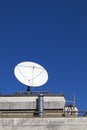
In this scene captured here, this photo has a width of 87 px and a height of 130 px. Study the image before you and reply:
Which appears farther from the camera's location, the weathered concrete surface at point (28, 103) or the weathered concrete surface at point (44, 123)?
the weathered concrete surface at point (28, 103)

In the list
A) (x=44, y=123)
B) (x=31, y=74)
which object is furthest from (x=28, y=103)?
(x=44, y=123)

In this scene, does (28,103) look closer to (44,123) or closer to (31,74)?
(31,74)

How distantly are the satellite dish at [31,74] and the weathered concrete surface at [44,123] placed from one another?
6.37 m

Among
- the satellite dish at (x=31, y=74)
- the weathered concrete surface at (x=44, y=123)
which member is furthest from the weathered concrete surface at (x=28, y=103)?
the weathered concrete surface at (x=44, y=123)

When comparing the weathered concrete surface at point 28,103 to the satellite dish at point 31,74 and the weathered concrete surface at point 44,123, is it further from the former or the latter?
the weathered concrete surface at point 44,123

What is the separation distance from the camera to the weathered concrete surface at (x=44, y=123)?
127 ft

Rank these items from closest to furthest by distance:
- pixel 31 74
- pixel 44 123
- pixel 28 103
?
pixel 44 123 < pixel 28 103 < pixel 31 74

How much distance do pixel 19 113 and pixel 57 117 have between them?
473 centimetres

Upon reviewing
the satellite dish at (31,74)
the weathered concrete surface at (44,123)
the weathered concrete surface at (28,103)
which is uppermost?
the satellite dish at (31,74)

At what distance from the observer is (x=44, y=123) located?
3884 cm

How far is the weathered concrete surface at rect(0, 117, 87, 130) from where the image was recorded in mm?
38625

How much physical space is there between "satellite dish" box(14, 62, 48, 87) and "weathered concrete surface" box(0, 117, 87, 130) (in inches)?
251

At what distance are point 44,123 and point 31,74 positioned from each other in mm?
7912

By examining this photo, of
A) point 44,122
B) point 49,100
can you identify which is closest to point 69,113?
point 49,100
